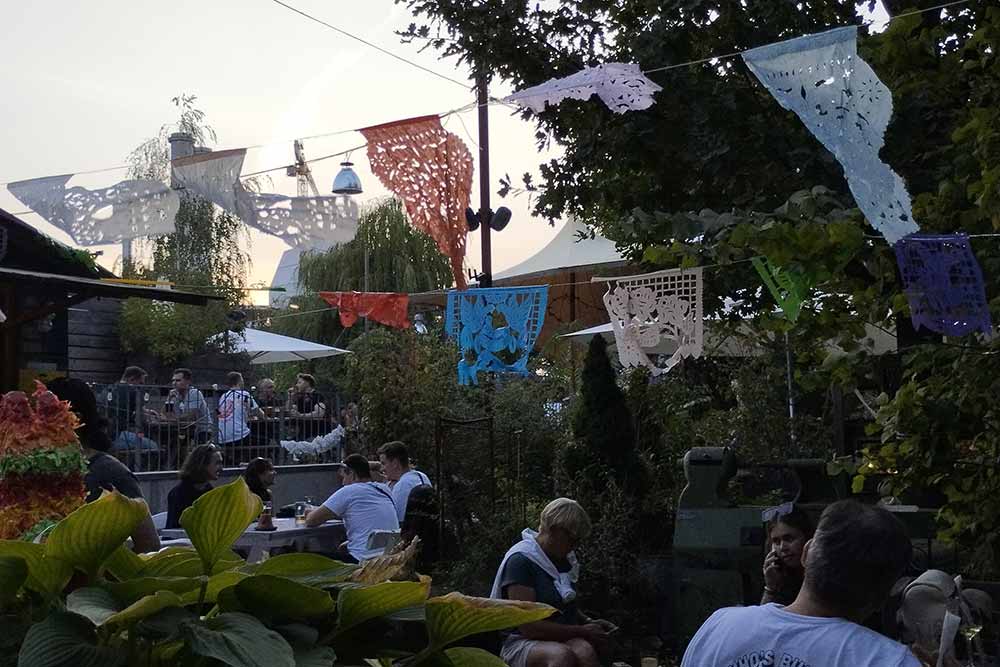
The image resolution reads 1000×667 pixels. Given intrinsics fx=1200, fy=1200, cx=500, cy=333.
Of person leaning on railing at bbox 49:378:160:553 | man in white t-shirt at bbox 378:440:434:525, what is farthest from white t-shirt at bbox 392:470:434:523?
person leaning on railing at bbox 49:378:160:553

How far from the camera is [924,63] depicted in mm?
5703

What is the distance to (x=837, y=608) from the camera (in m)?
2.37

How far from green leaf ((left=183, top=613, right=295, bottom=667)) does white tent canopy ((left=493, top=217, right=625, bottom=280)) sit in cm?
1548

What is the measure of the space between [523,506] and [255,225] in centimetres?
332

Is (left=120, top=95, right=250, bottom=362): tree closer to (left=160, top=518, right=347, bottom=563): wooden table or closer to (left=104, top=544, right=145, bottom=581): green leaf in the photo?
(left=160, top=518, right=347, bottom=563): wooden table

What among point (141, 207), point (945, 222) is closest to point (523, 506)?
point (141, 207)

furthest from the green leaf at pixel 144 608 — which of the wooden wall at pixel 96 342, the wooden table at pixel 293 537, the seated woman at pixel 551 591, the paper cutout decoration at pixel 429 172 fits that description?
the wooden wall at pixel 96 342

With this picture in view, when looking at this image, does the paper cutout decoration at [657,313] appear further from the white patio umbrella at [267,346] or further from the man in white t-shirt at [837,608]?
the white patio umbrella at [267,346]

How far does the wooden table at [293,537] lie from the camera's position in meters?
8.32

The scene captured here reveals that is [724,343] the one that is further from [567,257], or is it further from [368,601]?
[368,601]

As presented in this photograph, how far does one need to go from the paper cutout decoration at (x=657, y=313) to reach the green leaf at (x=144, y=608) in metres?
7.01

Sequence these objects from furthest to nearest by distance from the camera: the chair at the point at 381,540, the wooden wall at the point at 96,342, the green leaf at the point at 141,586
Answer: the wooden wall at the point at 96,342 → the chair at the point at 381,540 → the green leaf at the point at 141,586

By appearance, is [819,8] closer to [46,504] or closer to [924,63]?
[924,63]

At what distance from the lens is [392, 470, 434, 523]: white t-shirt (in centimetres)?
983
